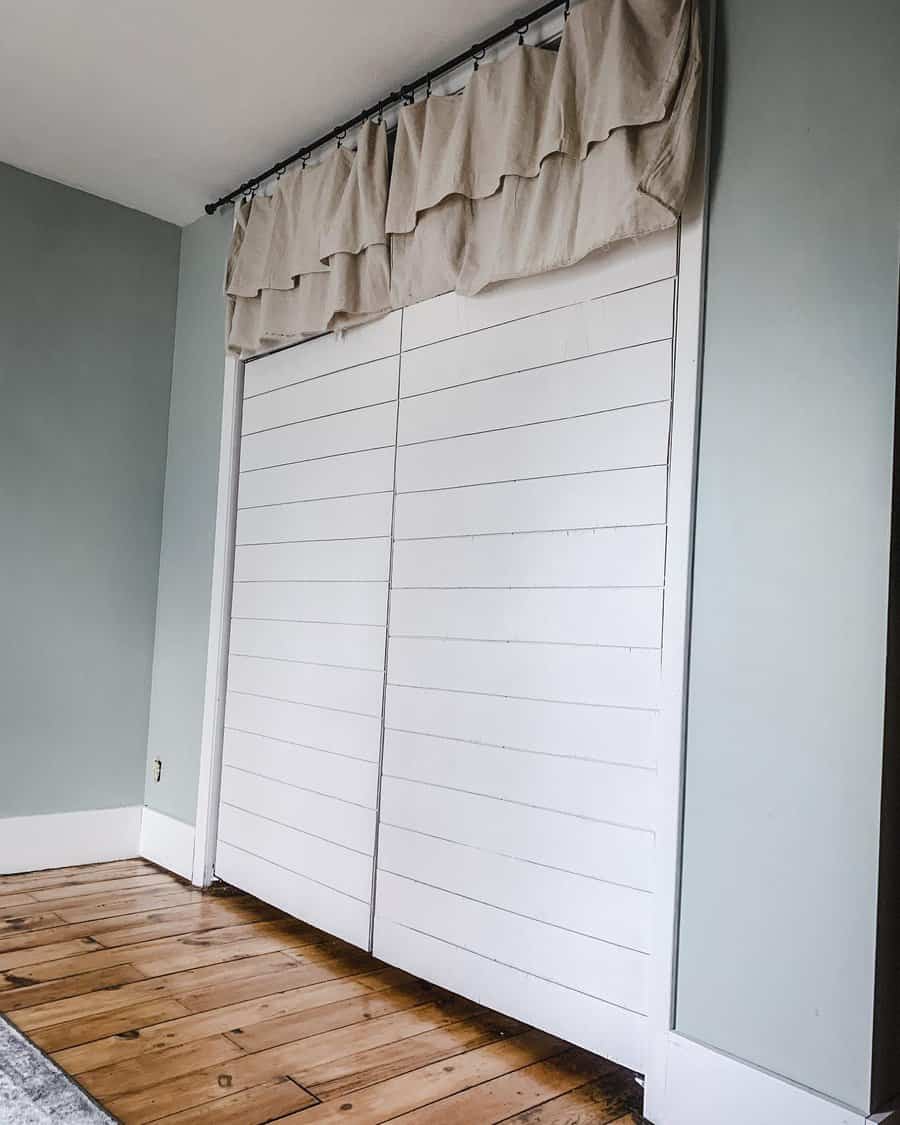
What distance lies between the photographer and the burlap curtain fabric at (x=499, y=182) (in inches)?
78.0

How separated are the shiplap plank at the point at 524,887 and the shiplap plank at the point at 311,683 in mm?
382

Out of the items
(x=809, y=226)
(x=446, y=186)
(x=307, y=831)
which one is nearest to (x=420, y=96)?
(x=446, y=186)

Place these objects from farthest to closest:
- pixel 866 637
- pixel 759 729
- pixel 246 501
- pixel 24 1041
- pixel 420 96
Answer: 1. pixel 246 501
2. pixel 420 96
3. pixel 24 1041
4. pixel 759 729
5. pixel 866 637

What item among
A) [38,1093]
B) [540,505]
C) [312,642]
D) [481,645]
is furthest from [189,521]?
[38,1093]

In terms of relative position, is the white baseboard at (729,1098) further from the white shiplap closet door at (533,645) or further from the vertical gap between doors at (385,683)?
the vertical gap between doors at (385,683)

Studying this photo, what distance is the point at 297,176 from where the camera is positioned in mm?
3076

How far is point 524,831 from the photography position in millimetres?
2209

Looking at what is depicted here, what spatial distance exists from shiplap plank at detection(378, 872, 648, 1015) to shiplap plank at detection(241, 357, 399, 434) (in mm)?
1380

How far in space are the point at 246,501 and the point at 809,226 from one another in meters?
2.15

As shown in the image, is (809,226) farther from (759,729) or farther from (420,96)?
(420,96)

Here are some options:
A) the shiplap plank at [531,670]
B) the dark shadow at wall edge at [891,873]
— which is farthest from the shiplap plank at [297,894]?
the dark shadow at wall edge at [891,873]

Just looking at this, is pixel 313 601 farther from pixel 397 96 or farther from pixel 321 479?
pixel 397 96

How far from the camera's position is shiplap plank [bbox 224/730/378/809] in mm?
2703

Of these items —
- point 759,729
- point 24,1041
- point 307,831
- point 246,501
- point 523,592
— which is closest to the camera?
point 759,729
